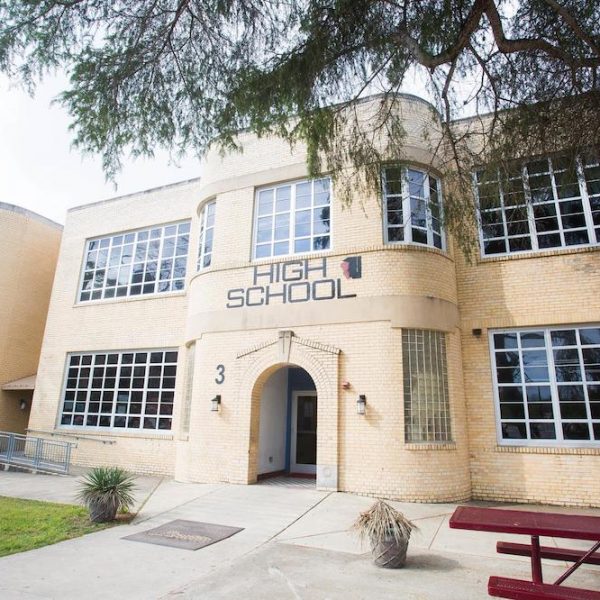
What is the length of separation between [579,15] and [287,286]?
7374 millimetres

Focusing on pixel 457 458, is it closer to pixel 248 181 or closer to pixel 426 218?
pixel 426 218

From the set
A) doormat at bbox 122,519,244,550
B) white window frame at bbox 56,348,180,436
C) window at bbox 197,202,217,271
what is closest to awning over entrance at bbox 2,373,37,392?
white window frame at bbox 56,348,180,436

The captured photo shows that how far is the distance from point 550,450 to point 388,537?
580cm

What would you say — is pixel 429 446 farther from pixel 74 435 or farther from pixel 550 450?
pixel 74 435

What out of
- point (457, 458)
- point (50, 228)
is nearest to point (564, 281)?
point (457, 458)

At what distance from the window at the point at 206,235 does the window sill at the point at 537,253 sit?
276 inches

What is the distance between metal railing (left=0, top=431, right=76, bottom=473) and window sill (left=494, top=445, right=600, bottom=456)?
432 inches

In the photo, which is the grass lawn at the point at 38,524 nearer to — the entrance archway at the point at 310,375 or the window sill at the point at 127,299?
the entrance archway at the point at 310,375

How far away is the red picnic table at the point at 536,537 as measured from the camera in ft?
13.2

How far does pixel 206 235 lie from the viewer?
13695mm

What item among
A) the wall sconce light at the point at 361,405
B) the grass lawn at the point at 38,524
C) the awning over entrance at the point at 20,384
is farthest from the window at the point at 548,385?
the awning over entrance at the point at 20,384

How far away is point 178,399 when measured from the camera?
13930mm

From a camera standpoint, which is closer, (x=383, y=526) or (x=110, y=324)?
(x=383, y=526)

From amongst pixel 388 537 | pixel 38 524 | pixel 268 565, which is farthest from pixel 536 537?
pixel 38 524
